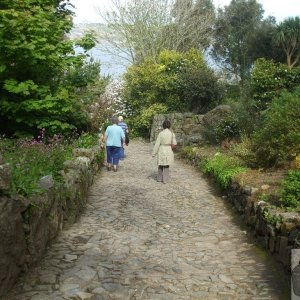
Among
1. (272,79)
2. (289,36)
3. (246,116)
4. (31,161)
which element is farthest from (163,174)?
(289,36)

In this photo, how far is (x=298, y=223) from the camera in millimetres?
5168

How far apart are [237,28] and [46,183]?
2961 centimetres

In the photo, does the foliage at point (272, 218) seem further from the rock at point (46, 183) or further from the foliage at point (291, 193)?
the rock at point (46, 183)

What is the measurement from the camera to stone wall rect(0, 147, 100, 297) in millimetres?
4117

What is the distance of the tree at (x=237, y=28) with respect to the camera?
→ 32.0m

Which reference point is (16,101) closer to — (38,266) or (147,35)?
(38,266)

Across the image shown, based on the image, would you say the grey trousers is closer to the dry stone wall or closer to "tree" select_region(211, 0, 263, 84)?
the dry stone wall

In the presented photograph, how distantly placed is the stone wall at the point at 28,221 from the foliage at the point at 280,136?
426 centimetres

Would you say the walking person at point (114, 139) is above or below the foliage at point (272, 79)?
below

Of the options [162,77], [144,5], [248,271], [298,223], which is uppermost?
[144,5]

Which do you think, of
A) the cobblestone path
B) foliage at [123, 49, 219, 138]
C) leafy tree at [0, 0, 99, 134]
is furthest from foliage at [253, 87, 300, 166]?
foliage at [123, 49, 219, 138]

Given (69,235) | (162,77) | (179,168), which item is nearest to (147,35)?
(162,77)

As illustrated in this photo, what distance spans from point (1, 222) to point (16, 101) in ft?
19.7

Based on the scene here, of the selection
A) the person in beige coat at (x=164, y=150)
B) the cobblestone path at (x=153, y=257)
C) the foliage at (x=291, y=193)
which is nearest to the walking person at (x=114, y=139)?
the person in beige coat at (x=164, y=150)
